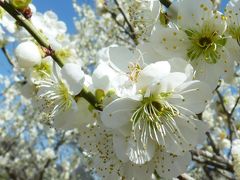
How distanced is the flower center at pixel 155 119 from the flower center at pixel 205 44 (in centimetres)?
26

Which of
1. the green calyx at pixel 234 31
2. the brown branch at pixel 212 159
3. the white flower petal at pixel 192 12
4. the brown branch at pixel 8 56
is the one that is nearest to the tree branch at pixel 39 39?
the white flower petal at pixel 192 12

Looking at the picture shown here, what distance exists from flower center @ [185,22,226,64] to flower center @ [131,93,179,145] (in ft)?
0.86

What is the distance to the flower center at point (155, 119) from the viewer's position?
1.24m

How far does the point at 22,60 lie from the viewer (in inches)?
51.2

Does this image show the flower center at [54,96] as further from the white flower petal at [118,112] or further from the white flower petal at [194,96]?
the white flower petal at [194,96]

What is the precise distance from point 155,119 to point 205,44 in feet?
1.25

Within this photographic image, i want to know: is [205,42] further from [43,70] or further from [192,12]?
[43,70]

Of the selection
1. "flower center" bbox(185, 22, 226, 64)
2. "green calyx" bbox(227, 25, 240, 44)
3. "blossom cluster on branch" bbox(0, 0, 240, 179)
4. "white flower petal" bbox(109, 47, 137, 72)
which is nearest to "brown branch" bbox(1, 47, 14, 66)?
"blossom cluster on branch" bbox(0, 0, 240, 179)

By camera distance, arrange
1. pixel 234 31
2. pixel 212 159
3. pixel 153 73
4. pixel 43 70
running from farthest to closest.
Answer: pixel 212 159 < pixel 43 70 < pixel 234 31 < pixel 153 73

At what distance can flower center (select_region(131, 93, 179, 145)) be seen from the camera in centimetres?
124

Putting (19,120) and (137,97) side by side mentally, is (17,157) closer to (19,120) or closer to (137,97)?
(19,120)

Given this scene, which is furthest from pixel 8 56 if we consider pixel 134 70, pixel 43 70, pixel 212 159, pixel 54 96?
pixel 212 159

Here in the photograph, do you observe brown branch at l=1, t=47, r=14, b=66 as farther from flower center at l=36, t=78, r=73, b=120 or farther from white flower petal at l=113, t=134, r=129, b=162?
white flower petal at l=113, t=134, r=129, b=162

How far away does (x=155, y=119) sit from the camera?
1.27 m
